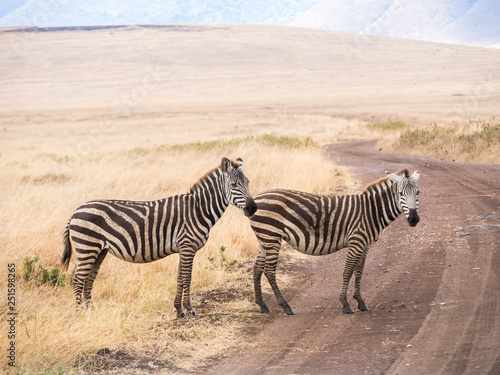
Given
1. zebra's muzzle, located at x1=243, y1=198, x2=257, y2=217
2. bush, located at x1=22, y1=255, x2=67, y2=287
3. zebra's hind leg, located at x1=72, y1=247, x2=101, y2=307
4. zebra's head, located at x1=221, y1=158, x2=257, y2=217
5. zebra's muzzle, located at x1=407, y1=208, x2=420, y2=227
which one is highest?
zebra's head, located at x1=221, y1=158, x2=257, y2=217

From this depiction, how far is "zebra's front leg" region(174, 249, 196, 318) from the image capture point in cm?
715

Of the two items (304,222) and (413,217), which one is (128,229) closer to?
(304,222)

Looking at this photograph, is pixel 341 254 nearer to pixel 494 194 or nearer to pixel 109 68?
pixel 494 194

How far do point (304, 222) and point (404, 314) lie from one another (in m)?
1.76

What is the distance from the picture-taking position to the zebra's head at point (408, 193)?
734 centimetres

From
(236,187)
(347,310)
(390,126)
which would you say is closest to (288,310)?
(347,310)

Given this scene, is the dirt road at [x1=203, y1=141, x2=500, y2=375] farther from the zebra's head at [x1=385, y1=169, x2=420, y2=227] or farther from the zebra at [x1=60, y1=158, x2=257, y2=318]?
the zebra at [x1=60, y1=158, x2=257, y2=318]

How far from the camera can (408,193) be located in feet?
24.3

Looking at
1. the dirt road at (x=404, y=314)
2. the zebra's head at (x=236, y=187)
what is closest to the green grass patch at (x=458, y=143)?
the dirt road at (x=404, y=314)

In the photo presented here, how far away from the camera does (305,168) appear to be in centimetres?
1630

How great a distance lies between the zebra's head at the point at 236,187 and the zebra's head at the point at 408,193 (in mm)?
1969

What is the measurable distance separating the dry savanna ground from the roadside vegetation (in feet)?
0.32

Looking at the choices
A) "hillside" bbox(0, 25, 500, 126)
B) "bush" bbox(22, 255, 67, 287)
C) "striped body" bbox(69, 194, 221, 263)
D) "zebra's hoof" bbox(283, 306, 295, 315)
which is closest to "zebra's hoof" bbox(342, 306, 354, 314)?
"zebra's hoof" bbox(283, 306, 295, 315)

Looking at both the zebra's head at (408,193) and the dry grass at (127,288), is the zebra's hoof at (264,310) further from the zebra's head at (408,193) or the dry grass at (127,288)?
the zebra's head at (408,193)
